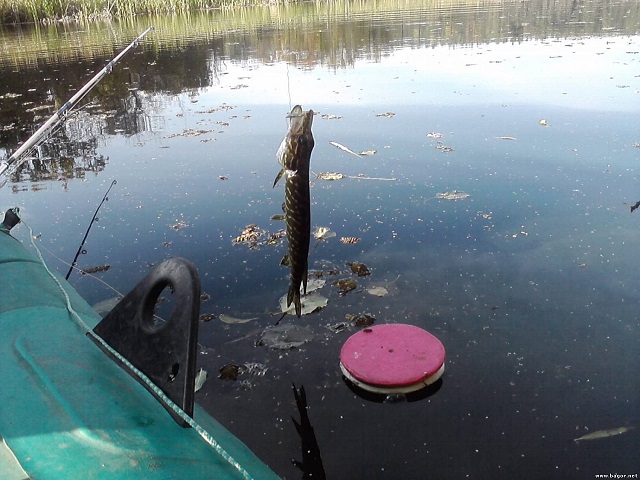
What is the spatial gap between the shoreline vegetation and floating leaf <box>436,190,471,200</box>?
24.8 meters

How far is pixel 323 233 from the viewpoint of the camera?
5.02 meters

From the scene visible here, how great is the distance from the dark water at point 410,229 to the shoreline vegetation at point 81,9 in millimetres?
15076

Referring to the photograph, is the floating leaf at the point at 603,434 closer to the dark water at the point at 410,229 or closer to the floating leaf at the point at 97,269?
the dark water at the point at 410,229

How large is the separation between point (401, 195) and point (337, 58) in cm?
955

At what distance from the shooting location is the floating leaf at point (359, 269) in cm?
437

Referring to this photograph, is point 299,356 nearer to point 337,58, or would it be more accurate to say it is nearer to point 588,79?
point 588,79

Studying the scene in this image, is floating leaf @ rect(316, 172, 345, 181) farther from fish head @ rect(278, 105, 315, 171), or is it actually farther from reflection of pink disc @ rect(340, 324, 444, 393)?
fish head @ rect(278, 105, 315, 171)

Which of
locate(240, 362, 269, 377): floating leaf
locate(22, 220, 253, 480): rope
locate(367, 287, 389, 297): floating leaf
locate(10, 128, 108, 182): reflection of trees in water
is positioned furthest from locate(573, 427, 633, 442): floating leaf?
locate(10, 128, 108, 182): reflection of trees in water

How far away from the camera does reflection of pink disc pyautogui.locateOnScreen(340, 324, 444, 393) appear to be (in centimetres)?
307

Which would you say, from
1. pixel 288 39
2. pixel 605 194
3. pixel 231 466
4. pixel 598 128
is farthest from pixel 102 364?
pixel 288 39

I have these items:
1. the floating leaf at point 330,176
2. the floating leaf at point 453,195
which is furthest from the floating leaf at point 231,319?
the floating leaf at point 330,176

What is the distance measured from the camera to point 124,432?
5.61 ft

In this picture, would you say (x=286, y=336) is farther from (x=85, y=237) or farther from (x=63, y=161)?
(x=63, y=161)

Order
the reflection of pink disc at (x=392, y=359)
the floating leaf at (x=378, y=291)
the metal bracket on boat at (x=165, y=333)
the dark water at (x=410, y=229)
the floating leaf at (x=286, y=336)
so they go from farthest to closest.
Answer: the floating leaf at (x=378, y=291) → the floating leaf at (x=286, y=336) → the reflection of pink disc at (x=392, y=359) → the dark water at (x=410, y=229) → the metal bracket on boat at (x=165, y=333)
